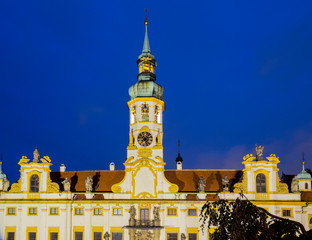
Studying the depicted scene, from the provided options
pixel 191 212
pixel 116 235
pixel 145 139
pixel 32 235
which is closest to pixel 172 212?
pixel 191 212

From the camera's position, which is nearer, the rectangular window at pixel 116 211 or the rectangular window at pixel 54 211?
the rectangular window at pixel 116 211

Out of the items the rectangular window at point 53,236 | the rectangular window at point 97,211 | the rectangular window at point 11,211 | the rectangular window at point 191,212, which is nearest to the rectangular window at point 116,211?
the rectangular window at point 97,211

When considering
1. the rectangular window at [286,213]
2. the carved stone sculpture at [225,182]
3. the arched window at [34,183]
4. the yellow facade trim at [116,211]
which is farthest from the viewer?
the arched window at [34,183]

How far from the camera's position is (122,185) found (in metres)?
49.2

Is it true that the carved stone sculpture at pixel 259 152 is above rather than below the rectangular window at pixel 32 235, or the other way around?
above

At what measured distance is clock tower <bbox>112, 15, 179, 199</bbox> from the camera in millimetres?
48906

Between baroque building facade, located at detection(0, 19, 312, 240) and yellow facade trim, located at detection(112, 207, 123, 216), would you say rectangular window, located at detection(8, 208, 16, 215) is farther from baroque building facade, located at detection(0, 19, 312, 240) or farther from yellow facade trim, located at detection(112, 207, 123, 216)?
yellow facade trim, located at detection(112, 207, 123, 216)

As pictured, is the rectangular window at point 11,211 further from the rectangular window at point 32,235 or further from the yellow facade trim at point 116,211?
the yellow facade trim at point 116,211

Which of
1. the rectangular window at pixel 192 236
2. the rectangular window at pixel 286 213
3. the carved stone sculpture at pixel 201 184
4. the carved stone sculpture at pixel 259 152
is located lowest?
the rectangular window at pixel 192 236

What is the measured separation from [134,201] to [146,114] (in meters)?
12.6

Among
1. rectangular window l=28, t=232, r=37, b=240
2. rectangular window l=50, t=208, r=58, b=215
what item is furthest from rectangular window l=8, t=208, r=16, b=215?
rectangular window l=50, t=208, r=58, b=215

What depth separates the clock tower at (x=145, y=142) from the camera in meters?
48.9

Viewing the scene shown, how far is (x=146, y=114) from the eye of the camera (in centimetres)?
5312

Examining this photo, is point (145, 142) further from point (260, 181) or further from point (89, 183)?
point (260, 181)
